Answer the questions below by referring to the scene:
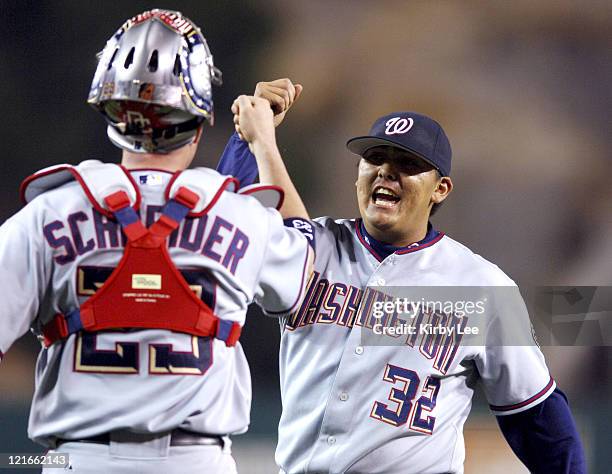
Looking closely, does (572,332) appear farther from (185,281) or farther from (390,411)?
(185,281)

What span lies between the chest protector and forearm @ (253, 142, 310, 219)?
1.35 ft

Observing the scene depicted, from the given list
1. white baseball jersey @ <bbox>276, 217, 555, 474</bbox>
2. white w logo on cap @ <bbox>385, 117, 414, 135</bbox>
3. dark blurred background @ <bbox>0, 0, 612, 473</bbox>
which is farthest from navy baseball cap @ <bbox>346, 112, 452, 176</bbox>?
dark blurred background @ <bbox>0, 0, 612, 473</bbox>

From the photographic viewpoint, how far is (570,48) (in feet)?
12.3

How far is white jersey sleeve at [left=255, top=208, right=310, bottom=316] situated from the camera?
1.39 meters

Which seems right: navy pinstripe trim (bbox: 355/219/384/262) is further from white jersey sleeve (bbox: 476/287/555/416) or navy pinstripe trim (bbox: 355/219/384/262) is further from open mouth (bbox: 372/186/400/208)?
white jersey sleeve (bbox: 476/287/555/416)

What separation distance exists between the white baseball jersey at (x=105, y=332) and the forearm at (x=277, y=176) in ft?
1.27

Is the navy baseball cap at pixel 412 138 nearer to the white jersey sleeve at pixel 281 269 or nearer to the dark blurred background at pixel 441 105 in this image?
the white jersey sleeve at pixel 281 269

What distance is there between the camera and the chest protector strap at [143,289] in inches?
48.3

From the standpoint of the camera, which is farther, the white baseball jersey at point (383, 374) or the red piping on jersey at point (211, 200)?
the white baseball jersey at point (383, 374)

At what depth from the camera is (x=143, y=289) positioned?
1232 mm

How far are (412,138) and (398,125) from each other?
50 mm

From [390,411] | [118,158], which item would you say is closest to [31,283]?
[390,411]

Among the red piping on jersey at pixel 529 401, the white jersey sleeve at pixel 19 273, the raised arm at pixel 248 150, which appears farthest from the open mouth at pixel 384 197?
the white jersey sleeve at pixel 19 273

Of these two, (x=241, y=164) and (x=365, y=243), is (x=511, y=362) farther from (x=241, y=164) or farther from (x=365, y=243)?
(x=241, y=164)
